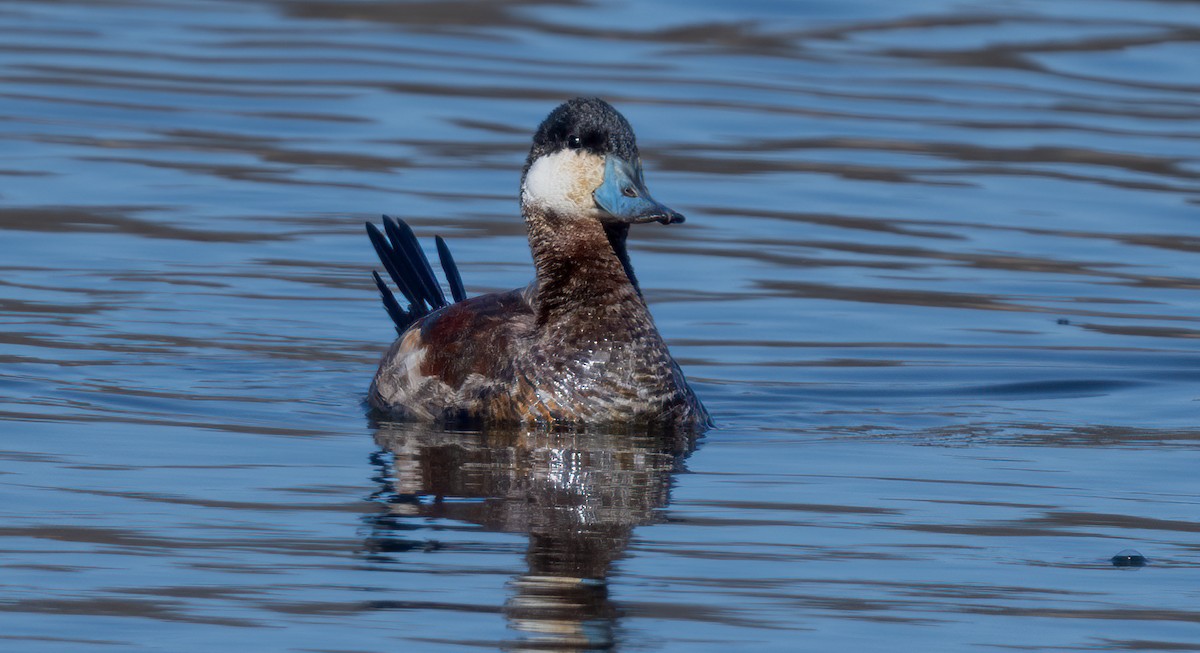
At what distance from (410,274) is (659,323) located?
157 cm

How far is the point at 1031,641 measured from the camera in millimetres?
5352

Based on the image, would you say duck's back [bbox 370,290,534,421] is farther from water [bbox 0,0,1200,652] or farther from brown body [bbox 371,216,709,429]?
water [bbox 0,0,1200,652]

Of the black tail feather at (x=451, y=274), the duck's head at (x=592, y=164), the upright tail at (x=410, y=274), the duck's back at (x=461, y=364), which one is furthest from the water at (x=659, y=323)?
the duck's head at (x=592, y=164)

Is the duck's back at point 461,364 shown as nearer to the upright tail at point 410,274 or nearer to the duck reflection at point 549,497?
the duck reflection at point 549,497

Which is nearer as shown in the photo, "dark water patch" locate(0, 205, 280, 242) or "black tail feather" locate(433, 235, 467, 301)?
"black tail feather" locate(433, 235, 467, 301)

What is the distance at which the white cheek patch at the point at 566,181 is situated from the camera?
829 centimetres

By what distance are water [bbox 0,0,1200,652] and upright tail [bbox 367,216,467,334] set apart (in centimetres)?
34

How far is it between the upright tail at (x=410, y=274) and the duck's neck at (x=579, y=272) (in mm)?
1065

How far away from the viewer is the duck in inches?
323

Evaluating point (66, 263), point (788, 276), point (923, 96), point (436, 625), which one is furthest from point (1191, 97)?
point (436, 625)

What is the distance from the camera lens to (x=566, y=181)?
329 inches

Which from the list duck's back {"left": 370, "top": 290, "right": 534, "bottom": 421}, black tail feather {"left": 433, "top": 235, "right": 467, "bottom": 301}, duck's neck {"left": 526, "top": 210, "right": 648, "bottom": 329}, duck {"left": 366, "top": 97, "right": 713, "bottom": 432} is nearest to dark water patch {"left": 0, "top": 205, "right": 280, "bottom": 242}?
black tail feather {"left": 433, "top": 235, "right": 467, "bottom": 301}

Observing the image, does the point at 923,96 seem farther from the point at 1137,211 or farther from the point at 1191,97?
the point at 1137,211

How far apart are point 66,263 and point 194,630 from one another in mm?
6697
